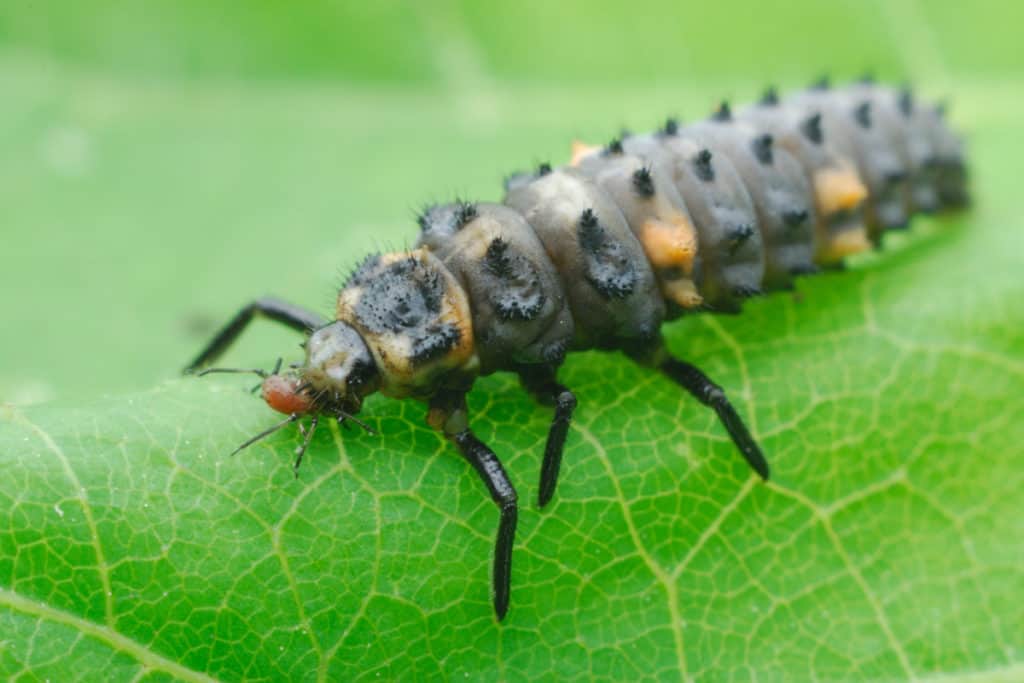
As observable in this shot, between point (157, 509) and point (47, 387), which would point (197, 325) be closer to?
point (47, 387)

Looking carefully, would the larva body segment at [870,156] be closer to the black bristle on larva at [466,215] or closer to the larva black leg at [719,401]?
the larva black leg at [719,401]

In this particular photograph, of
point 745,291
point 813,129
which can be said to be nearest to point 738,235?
point 745,291

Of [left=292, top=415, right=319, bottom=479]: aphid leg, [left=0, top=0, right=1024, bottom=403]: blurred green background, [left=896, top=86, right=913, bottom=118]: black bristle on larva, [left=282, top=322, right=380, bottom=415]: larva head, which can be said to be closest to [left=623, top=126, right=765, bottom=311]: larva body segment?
[left=282, top=322, right=380, bottom=415]: larva head

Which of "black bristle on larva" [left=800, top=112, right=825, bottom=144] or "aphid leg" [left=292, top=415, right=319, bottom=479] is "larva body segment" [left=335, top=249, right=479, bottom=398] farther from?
"black bristle on larva" [left=800, top=112, right=825, bottom=144]

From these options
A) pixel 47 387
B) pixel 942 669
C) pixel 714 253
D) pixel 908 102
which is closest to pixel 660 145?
pixel 714 253

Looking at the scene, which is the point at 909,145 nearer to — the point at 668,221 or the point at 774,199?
the point at 774,199
